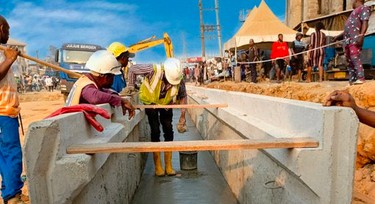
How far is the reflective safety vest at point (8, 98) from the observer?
10.7 feet

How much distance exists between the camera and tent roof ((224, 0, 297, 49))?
699 inches

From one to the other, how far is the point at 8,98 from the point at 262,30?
16747 millimetres

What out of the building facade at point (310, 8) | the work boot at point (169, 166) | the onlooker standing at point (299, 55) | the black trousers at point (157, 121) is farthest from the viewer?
the building facade at point (310, 8)

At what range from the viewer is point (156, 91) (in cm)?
551

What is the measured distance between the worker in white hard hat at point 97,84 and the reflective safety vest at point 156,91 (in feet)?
5.53

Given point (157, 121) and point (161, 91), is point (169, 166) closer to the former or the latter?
point (157, 121)

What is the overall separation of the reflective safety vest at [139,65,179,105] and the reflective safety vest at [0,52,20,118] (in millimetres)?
2358

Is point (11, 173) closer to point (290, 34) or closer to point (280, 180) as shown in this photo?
point (280, 180)

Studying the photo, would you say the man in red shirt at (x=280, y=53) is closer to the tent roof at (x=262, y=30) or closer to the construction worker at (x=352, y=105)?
the tent roof at (x=262, y=30)

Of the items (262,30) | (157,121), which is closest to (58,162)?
(157,121)

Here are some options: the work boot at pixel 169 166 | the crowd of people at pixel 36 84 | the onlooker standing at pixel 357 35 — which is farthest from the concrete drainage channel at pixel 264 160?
the crowd of people at pixel 36 84

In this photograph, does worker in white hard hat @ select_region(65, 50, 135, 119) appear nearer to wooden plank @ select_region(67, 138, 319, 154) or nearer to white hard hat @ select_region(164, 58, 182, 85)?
wooden plank @ select_region(67, 138, 319, 154)

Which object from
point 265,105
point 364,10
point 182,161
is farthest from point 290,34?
point 265,105

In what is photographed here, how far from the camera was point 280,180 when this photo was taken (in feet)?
9.34
